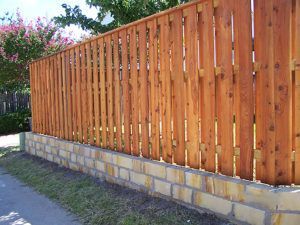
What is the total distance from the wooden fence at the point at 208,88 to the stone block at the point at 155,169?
130 mm

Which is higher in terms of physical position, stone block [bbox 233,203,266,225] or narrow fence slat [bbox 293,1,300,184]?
narrow fence slat [bbox 293,1,300,184]

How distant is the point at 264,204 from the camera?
3.71 meters

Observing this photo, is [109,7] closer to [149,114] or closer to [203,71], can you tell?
[149,114]

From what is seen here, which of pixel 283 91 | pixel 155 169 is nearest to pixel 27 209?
pixel 155 169

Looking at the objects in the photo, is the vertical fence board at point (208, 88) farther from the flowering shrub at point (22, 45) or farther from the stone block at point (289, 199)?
the flowering shrub at point (22, 45)

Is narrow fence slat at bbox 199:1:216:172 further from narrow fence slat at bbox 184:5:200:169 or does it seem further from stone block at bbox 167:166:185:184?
stone block at bbox 167:166:185:184

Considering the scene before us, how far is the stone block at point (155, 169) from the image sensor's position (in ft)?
16.5

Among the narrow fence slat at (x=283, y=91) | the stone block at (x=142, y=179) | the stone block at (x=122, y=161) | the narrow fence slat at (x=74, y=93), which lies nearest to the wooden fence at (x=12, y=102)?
the narrow fence slat at (x=74, y=93)

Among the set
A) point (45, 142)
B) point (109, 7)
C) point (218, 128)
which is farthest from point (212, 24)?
point (45, 142)

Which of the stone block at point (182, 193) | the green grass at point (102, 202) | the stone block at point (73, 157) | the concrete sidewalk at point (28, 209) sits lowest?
the concrete sidewalk at point (28, 209)

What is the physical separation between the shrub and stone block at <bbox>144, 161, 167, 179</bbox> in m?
12.6

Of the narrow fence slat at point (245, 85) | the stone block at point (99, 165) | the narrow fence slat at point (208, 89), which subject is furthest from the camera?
the stone block at point (99, 165)

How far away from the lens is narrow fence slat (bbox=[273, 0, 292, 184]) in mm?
3670

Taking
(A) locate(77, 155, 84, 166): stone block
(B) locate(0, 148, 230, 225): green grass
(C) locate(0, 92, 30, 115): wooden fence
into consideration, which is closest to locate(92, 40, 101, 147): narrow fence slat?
(A) locate(77, 155, 84, 166): stone block
